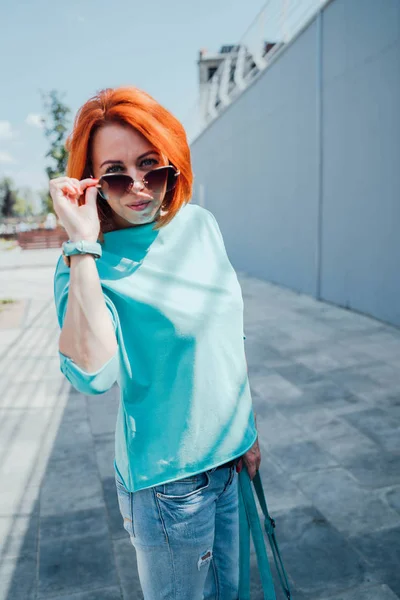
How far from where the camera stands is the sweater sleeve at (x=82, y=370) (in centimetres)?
102

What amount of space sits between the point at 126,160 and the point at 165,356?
1.53 ft

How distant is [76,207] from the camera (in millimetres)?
1117

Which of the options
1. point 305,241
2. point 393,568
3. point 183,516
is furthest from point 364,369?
point 305,241

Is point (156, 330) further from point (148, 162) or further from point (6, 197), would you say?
point (6, 197)

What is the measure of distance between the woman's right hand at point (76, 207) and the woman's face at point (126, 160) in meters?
0.06

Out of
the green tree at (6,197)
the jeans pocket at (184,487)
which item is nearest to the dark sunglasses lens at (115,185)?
the jeans pocket at (184,487)

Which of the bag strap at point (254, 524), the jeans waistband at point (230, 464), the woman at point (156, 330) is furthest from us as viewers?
the bag strap at point (254, 524)

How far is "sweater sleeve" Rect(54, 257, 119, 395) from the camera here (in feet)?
3.35

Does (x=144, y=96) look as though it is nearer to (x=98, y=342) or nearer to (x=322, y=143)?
(x=98, y=342)

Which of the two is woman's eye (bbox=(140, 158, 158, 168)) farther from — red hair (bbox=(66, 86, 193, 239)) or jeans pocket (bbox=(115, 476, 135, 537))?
jeans pocket (bbox=(115, 476, 135, 537))

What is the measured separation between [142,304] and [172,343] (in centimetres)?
11

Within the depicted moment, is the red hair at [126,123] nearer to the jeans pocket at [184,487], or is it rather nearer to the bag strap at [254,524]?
the jeans pocket at [184,487]

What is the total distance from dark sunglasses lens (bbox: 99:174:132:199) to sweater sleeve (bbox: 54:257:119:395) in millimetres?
194

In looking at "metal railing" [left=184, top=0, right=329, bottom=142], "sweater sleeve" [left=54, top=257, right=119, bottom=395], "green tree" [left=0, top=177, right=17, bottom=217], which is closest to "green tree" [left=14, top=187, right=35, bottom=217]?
"green tree" [left=0, top=177, right=17, bottom=217]
